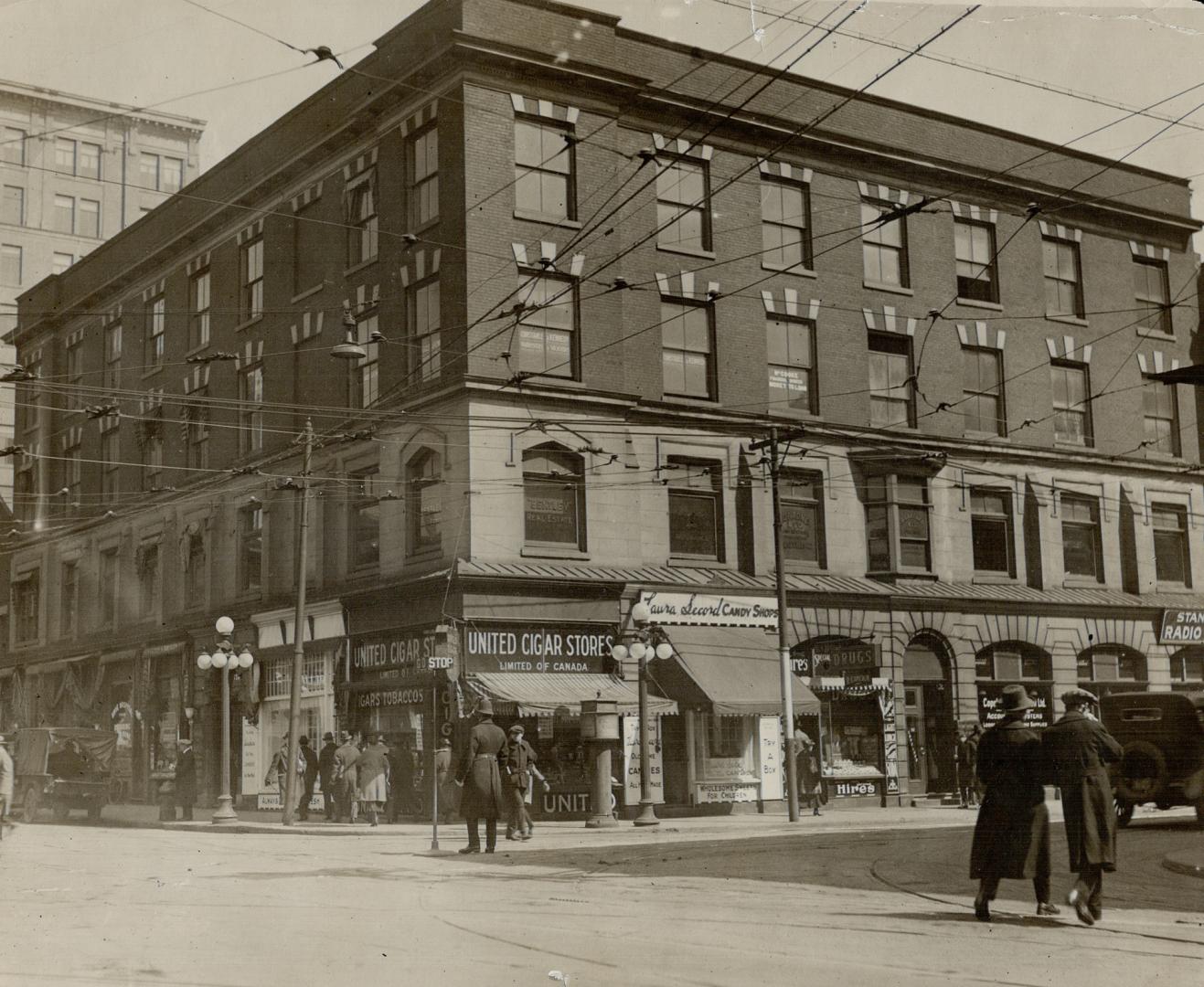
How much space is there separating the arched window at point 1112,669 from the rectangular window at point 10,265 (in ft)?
152

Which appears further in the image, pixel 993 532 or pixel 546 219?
pixel 993 532

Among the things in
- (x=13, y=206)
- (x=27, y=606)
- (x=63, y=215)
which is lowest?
(x=27, y=606)

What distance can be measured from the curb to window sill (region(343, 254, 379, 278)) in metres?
21.5

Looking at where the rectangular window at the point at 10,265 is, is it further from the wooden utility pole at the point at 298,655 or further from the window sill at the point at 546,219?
the window sill at the point at 546,219

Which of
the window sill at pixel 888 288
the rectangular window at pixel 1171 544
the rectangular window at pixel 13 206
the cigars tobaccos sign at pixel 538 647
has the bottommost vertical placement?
the cigars tobaccos sign at pixel 538 647

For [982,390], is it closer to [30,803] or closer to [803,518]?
[803,518]

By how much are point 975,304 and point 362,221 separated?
15.4m

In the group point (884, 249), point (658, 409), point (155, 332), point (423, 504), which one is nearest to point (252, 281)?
point (155, 332)

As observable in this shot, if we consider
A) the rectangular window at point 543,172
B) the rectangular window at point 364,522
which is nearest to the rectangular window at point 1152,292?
the rectangular window at point 543,172

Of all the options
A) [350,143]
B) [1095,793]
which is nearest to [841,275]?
[350,143]

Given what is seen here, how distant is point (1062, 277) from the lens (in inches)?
1467

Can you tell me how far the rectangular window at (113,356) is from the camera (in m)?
43.7

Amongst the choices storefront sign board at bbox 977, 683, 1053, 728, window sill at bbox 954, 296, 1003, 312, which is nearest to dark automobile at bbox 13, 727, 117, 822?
storefront sign board at bbox 977, 683, 1053, 728

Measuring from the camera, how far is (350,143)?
32.9 m
